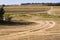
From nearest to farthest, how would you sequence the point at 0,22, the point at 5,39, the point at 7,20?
the point at 5,39, the point at 0,22, the point at 7,20

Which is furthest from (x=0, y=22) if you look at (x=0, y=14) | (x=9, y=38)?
(x=9, y=38)

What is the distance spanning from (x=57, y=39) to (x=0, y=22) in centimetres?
1274

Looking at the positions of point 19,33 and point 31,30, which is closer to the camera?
point 19,33

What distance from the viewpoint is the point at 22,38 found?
19.0 meters

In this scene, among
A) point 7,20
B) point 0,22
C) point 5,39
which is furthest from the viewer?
point 7,20

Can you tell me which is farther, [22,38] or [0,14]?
[0,14]

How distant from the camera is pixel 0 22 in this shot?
30.0 meters

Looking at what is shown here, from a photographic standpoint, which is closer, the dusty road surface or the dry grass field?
the dusty road surface

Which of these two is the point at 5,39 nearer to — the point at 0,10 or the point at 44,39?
the point at 44,39

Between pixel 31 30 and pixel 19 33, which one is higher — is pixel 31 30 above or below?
below

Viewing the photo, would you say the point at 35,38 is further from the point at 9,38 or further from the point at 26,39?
the point at 9,38

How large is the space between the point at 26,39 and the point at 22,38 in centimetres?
61

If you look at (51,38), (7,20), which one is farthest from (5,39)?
(7,20)

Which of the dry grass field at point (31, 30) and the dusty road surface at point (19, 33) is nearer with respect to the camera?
the dusty road surface at point (19, 33)
